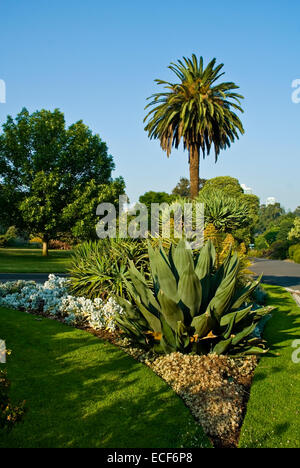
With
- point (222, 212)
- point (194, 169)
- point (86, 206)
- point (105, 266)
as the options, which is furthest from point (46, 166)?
point (105, 266)

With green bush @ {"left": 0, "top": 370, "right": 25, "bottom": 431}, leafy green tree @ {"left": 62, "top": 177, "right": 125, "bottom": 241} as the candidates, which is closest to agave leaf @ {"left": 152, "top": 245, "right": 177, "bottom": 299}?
green bush @ {"left": 0, "top": 370, "right": 25, "bottom": 431}

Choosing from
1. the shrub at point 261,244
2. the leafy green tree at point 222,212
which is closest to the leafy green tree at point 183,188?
the shrub at point 261,244

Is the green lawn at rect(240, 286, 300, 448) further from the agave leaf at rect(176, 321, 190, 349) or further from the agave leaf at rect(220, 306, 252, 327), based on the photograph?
the agave leaf at rect(176, 321, 190, 349)

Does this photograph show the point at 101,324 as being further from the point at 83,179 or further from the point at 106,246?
the point at 83,179

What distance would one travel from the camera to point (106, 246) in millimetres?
10477

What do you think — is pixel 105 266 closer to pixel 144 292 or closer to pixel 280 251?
pixel 144 292

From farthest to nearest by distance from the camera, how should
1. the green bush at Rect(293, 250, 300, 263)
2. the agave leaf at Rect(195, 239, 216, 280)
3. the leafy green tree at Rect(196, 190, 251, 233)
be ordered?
the green bush at Rect(293, 250, 300, 263) < the leafy green tree at Rect(196, 190, 251, 233) < the agave leaf at Rect(195, 239, 216, 280)

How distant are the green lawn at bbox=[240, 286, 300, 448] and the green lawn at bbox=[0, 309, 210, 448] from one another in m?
0.60

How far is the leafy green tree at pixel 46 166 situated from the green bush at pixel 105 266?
22.2m

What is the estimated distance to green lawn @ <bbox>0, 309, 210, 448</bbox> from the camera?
12.1 ft

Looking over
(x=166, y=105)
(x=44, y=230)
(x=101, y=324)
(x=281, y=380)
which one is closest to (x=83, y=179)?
(x=44, y=230)

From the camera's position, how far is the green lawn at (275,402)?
12.4 feet

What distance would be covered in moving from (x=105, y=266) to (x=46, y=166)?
26909mm

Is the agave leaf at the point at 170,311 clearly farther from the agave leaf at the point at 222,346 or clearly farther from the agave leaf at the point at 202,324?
the agave leaf at the point at 222,346
